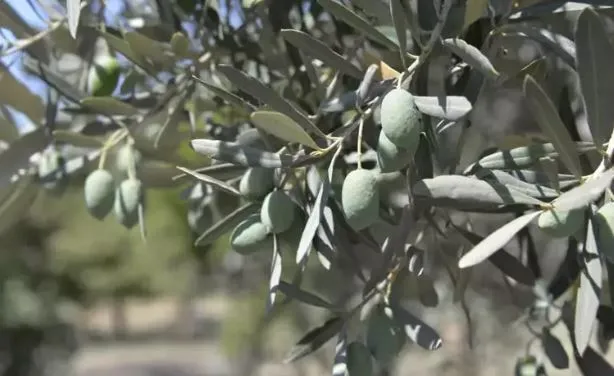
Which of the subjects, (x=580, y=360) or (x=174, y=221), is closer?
(x=580, y=360)

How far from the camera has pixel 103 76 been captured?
62 cm

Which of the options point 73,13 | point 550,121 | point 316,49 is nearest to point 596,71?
point 550,121

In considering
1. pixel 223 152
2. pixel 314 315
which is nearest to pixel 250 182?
pixel 223 152

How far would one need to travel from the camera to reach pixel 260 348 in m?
2.99

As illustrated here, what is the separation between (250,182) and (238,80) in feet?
0.19

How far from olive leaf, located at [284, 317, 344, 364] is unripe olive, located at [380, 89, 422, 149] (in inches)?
7.4

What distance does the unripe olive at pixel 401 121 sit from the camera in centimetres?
34

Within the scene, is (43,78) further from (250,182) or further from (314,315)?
(314,315)

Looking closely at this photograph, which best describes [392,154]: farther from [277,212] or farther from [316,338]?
[316,338]

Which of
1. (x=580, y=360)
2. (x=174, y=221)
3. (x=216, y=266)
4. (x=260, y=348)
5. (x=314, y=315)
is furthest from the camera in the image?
(x=216, y=266)

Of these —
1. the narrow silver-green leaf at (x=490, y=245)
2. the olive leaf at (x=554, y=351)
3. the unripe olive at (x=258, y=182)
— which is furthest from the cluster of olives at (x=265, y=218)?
the olive leaf at (x=554, y=351)

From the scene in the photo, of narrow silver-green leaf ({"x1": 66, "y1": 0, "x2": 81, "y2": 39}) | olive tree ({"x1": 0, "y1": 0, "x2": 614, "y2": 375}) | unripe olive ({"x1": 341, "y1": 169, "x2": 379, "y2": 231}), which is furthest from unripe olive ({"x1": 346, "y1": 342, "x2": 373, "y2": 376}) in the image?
narrow silver-green leaf ({"x1": 66, "y1": 0, "x2": 81, "y2": 39})

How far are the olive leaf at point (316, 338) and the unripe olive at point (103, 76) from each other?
23 cm

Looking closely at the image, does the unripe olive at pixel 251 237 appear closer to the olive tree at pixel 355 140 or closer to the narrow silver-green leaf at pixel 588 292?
the olive tree at pixel 355 140
